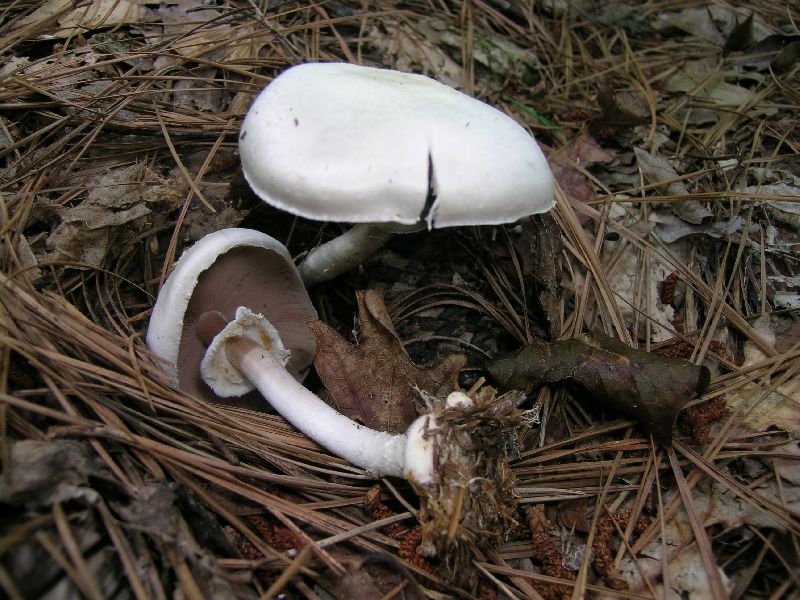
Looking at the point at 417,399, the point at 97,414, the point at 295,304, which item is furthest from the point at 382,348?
the point at 97,414

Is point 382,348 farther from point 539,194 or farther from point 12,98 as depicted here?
point 12,98

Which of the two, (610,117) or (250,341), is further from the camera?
(610,117)

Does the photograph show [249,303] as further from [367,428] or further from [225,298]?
[367,428]

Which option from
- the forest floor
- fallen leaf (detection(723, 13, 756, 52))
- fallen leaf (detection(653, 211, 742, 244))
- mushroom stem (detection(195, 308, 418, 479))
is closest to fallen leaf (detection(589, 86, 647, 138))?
the forest floor

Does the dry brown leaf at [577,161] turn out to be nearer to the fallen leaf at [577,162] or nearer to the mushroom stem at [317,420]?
the fallen leaf at [577,162]

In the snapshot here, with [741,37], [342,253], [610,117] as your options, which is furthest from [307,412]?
[741,37]
